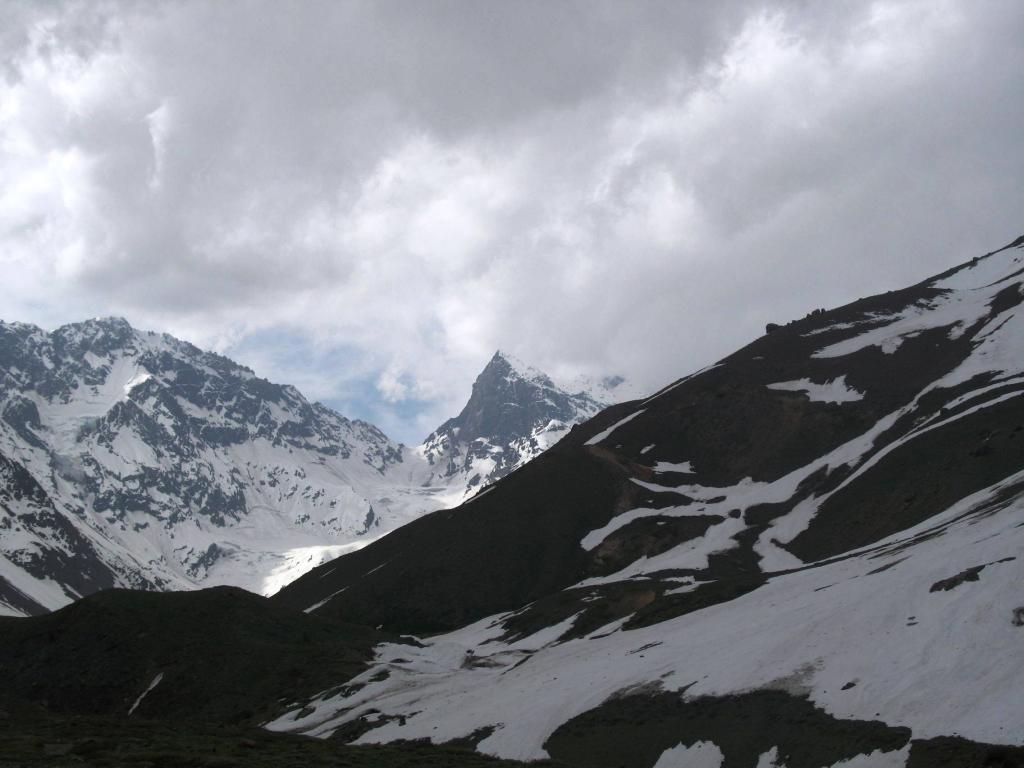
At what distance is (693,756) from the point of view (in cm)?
3819

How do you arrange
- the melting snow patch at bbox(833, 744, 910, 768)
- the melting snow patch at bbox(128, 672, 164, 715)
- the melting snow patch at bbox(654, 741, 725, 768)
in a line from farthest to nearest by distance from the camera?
1. the melting snow patch at bbox(128, 672, 164, 715)
2. the melting snow patch at bbox(654, 741, 725, 768)
3. the melting snow patch at bbox(833, 744, 910, 768)

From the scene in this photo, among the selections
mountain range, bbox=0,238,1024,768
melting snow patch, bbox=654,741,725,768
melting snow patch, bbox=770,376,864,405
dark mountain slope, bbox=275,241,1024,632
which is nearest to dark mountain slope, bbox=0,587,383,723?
mountain range, bbox=0,238,1024,768

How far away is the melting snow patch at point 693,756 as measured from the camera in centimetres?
3716

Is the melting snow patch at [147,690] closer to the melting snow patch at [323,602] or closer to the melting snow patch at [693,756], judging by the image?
the melting snow patch at [693,756]

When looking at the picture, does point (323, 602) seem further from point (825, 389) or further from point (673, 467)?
point (825, 389)

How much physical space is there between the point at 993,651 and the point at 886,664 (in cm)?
441

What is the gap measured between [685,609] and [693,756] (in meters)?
32.8

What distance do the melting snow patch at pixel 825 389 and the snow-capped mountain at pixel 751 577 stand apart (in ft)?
1.80

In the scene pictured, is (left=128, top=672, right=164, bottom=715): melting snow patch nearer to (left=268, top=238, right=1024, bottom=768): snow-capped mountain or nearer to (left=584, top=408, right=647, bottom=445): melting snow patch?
(left=268, top=238, right=1024, bottom=768): snow-capped mountain

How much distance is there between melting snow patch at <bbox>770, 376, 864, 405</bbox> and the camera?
148375mm

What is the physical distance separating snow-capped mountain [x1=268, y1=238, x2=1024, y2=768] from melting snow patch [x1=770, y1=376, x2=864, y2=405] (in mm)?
548

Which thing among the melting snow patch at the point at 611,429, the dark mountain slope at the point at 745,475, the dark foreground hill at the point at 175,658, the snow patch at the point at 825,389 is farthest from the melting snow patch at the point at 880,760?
the melting snow patch at the point at 611,429

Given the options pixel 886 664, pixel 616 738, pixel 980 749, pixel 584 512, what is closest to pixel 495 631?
pixel 584 512

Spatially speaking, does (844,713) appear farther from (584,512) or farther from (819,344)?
(819,344)
